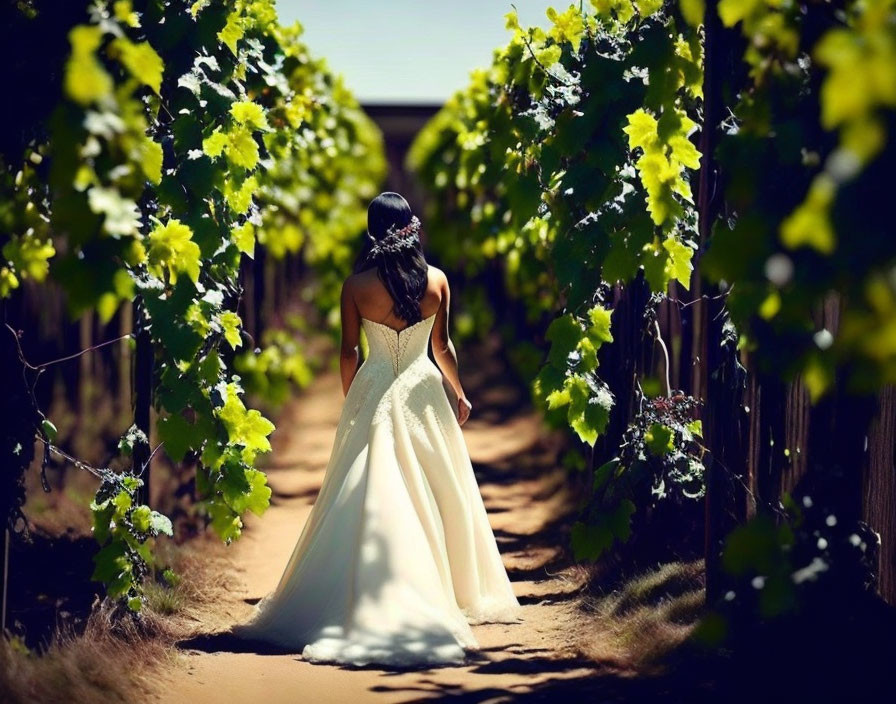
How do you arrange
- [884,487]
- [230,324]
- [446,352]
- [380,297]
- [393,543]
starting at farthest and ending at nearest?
1. [446,352]
2. [380,297]
3. [230,324]
4. [393,543]
5. [884,487]

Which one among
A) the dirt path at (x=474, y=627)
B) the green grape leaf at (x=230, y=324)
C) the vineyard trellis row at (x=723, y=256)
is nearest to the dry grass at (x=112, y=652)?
the dirt path at (x=474, y=627)

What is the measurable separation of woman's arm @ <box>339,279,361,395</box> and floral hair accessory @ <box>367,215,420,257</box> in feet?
0.70

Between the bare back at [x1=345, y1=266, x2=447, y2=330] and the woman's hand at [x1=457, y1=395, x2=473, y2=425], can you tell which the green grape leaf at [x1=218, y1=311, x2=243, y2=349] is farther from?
Result: the woman's hand at [x1=457, y1=395, x2=473, y2=425]

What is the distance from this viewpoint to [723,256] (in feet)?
9.17

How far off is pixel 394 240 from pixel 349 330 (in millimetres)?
479

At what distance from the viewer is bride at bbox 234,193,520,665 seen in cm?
551

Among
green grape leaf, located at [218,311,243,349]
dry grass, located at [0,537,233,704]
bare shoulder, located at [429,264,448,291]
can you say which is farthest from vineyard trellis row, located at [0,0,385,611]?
bare shoulder, located at [429,264,448,291]

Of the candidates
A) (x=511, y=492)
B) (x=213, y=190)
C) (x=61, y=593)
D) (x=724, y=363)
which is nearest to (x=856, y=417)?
(x=724, y=363)

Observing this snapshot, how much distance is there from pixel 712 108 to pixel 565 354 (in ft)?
4.53

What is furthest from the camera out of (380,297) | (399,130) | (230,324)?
(399,130)

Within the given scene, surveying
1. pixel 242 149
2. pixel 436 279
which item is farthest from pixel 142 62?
pixel 436 279

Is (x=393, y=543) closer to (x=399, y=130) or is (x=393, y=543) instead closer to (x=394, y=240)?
(x=394, y=240)

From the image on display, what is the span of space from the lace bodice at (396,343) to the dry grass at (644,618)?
4.88ft

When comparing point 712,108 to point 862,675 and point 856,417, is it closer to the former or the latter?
point 856,417
